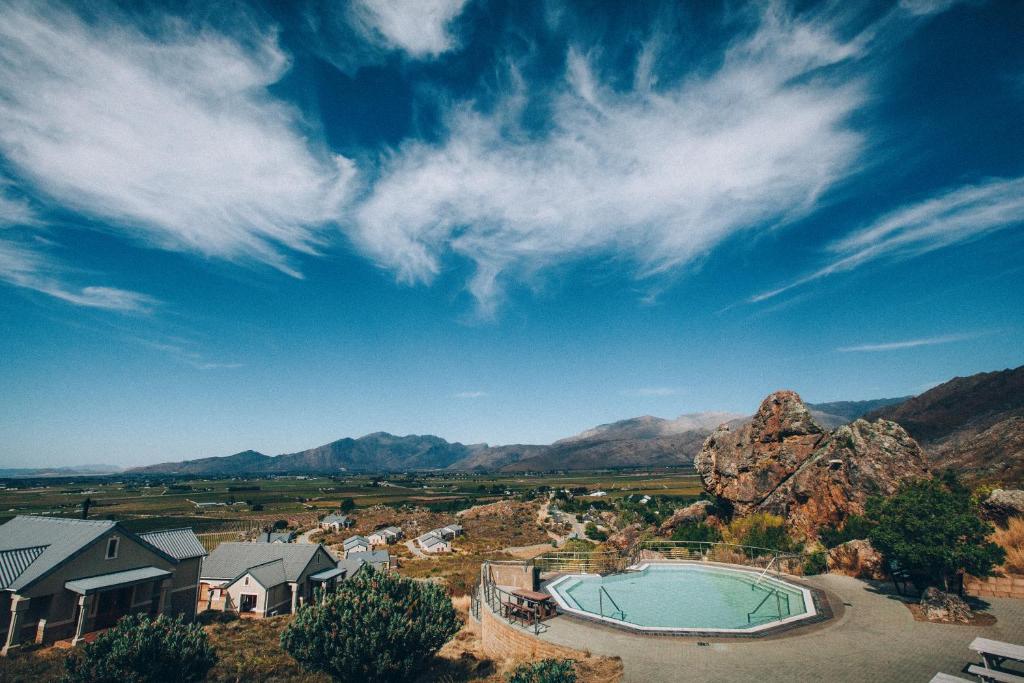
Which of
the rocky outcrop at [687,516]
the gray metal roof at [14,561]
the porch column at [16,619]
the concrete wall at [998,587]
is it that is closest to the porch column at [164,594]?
the gray metal roof at [14,561]

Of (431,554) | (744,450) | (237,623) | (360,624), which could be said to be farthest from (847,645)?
(431,554)

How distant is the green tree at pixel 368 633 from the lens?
1764 cm

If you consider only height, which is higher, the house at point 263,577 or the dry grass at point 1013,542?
the dry grass at point 1013,542

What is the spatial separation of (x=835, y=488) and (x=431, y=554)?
5176 cm

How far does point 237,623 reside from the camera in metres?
33.3

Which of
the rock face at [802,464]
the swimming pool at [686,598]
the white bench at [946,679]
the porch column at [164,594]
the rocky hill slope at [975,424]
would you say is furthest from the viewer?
the rocky hill slope at [975,424]

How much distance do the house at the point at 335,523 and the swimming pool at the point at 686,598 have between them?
254 feet

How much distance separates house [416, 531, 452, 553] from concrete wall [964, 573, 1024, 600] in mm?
59868

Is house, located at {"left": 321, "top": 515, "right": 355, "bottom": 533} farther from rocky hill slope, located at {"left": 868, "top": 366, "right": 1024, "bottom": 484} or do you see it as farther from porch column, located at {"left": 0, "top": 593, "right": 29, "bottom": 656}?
rocky hill slope, located at {"left": 868, "top": 366, "right": 1024, "bottom": 484}

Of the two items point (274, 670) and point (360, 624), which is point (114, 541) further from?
point (360, 624)

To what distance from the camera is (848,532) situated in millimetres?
29375

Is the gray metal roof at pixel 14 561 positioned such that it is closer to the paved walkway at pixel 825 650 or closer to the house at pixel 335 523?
the paved walkway at pixel 825 650

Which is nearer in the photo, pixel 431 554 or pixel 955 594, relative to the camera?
pixel 955 594

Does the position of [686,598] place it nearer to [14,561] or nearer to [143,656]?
[143,656]
